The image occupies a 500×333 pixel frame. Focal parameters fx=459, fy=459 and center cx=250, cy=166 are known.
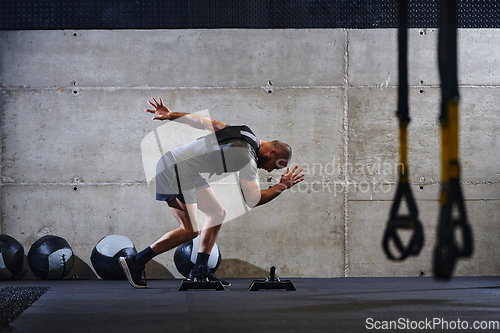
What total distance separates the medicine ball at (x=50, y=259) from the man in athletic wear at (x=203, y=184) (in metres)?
0.81

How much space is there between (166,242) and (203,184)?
56 cm

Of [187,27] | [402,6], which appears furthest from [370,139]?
[402,6]

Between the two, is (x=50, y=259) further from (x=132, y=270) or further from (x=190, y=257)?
(x=190, y=257)

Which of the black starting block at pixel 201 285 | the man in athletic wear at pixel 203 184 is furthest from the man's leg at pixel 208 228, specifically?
the black starting block at pixel 201 285

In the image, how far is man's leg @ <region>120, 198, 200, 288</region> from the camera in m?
3.52

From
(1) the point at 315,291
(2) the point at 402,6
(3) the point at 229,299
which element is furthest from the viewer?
(1) the point at 315,291

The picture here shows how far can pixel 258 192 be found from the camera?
11.5ft

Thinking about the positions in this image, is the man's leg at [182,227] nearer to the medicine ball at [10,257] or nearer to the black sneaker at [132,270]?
the black sneaker at [132,270]

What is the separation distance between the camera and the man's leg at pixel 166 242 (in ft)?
11.5

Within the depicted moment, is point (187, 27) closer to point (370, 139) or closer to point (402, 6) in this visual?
point (370, 139)

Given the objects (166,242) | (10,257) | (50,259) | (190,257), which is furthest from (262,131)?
(10,257)

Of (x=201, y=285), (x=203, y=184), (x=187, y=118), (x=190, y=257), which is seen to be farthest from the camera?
(x=187, y=118)

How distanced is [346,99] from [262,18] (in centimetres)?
120

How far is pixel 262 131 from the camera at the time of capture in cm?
462
